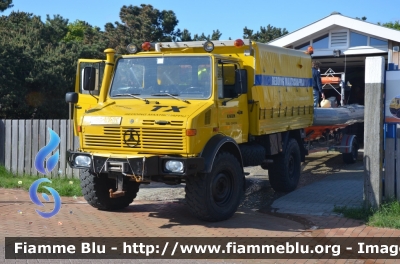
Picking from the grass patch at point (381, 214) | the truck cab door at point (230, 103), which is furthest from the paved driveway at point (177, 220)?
the truck cab door at point (230, 103)

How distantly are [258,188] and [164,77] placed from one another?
4084mm

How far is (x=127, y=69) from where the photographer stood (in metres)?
8.84

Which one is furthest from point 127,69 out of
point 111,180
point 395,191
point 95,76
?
point 395,191

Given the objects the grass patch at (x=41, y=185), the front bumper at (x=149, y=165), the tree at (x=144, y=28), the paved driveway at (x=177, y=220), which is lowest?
the paved driveway at (x=177, y=220)

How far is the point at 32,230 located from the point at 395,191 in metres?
5.61

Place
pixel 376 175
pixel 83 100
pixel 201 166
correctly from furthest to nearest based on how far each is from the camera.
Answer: pixel 83 100 < pixel 376 175 < pixel 201 166

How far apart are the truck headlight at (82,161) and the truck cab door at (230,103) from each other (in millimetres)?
2079

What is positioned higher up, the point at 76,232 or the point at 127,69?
the point at 127,69

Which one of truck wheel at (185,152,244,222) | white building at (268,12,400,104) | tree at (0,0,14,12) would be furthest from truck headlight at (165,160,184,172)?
tree at (0,0,14,12)

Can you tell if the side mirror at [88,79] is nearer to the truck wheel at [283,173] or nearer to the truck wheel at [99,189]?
the truck wheel at [99,189]

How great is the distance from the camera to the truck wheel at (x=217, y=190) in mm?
7848

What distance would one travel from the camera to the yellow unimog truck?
763 centimetres

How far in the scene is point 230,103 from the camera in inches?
343

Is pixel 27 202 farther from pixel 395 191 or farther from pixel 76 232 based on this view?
pixel 395 191
